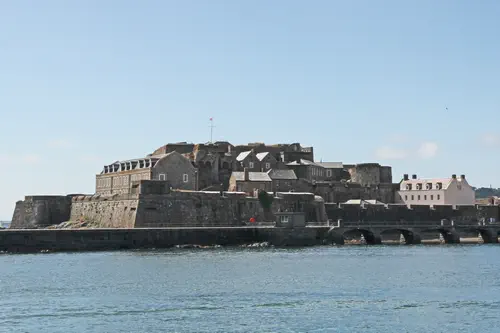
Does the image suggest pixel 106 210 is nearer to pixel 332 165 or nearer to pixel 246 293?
pixel 332 165

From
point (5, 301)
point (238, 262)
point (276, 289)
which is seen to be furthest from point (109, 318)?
point (238, 262)

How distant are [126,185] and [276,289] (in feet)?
173

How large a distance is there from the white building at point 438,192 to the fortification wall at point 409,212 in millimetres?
4679

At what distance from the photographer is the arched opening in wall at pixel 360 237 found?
85075 millimetres

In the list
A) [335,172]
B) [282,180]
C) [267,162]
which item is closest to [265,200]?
[282,180]

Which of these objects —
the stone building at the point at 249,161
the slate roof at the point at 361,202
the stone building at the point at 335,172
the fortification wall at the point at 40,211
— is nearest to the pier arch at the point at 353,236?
the slate roof at the point at 361,202

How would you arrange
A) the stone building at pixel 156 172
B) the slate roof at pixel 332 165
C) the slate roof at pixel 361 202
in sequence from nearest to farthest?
the stone building at pixel 156 172 → the slate roof at pixel 361 202 → the slate roof at pixel 332 165

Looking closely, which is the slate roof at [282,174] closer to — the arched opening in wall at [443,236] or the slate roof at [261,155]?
the slate roof at [261,155]

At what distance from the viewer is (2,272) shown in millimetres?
52312

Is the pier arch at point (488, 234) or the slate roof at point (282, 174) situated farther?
the slate roof at point (282, 174)

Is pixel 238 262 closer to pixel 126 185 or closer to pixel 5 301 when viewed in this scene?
pixel 5 301

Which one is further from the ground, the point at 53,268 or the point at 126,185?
the point at 126,185

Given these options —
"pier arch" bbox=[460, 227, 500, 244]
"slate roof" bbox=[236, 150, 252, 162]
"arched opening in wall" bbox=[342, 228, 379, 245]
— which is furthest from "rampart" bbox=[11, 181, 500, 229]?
"slate roof" bbox=[236, 150, 252, 162]

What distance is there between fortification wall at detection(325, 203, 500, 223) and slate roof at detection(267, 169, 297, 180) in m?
6.47
